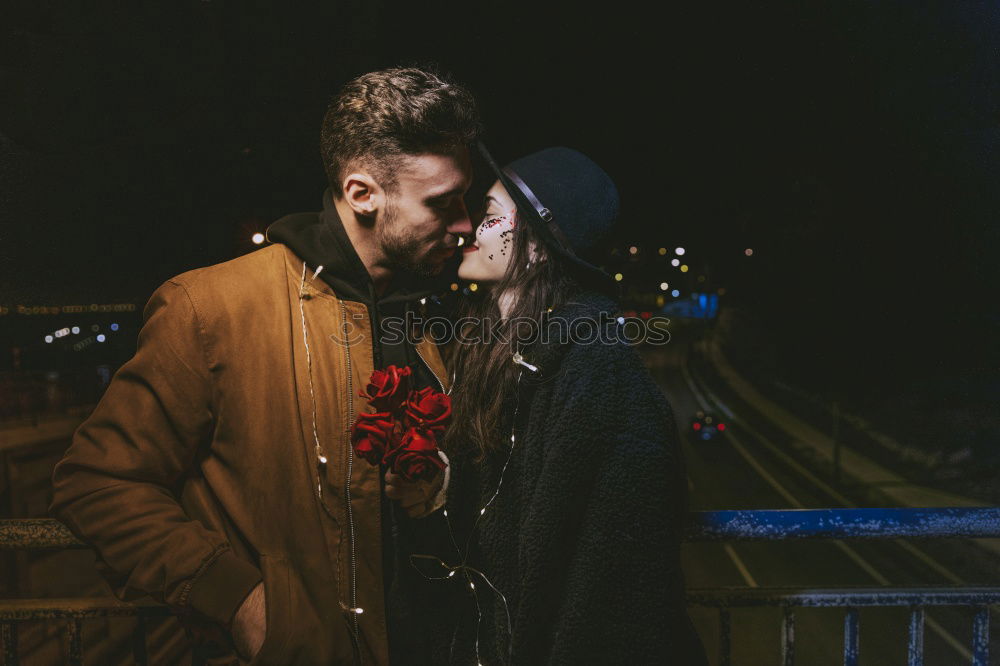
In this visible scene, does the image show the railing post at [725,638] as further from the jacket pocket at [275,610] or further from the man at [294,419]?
the jacket pocket at [275,610]

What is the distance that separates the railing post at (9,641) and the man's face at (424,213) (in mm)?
1897

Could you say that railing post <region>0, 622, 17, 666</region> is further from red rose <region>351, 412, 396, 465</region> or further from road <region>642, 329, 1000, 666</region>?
road <region>642, 329, 1000, 666</region>

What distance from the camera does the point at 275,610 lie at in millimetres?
1560

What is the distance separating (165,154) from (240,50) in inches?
35.8

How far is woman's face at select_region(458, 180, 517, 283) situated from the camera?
190 centimetres

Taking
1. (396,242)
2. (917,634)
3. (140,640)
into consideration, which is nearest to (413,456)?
(396,242)

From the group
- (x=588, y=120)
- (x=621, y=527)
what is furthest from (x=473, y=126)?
(x=588, y=120)

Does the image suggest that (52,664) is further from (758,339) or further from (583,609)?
(758,339)

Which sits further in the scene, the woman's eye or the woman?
the woman's eye

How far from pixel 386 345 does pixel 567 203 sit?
2.60ft

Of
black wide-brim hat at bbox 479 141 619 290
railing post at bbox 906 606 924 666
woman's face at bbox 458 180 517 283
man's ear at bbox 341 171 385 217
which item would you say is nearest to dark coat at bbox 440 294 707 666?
black wide-brim hat at bbox 479 141 619 290

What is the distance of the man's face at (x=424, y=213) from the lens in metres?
1.87

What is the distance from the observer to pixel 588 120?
176 inches

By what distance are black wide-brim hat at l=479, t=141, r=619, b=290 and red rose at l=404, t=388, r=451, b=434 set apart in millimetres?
611
